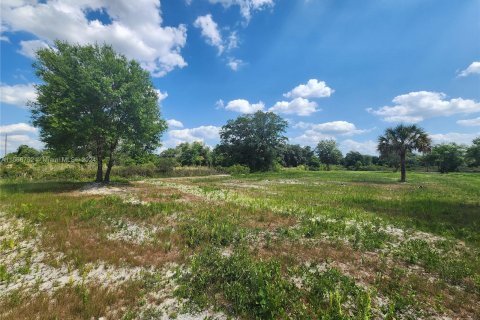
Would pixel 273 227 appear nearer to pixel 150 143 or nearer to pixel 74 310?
pixel 74 310

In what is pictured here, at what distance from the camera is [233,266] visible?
6164 millimetres

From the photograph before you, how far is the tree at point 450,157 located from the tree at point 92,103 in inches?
3587

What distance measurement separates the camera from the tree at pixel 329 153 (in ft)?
359

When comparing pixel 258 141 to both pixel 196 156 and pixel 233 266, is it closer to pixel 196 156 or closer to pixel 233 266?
pixel 196 156

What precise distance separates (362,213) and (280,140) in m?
54.4

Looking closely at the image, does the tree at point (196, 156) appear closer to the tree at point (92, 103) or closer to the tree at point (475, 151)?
the tree at point (92, 103)

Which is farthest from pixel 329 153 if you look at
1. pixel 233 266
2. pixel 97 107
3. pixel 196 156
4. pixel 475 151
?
pixel 233 266

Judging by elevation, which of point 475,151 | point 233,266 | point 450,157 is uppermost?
point 475,151

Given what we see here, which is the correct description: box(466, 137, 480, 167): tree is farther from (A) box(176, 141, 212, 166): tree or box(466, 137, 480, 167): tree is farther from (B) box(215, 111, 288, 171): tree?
(A) box(176, 141, 212, 166): tree

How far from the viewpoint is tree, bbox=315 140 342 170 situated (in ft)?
359

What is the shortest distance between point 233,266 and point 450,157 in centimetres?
9771

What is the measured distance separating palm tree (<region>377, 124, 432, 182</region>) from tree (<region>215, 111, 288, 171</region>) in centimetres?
3073

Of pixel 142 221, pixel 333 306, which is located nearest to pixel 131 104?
pixel 142 221

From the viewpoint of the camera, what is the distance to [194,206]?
517 inches
